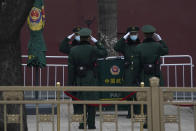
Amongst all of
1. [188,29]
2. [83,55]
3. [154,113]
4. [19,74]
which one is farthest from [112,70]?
[188,29]

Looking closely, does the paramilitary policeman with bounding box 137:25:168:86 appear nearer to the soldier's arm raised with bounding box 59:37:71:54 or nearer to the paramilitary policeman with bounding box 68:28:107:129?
the paramilitary policeman with bounding box 68:28:107:129

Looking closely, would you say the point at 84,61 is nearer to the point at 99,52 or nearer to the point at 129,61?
the point at 99,52

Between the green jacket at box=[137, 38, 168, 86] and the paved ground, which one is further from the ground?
the green jacket at box=[137, 38, 168, 86]

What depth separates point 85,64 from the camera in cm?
1007

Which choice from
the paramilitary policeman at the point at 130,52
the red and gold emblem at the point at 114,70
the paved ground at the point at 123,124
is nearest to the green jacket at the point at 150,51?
the paramilitary policeman at the point at 130,52

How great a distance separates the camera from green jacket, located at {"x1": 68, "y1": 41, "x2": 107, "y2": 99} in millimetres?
10047

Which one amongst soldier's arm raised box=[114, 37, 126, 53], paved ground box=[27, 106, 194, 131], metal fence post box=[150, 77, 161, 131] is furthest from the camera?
soldier's arm raised box=[114, 37, 126, 53]

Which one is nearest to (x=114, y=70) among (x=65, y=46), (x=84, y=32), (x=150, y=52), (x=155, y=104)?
(x=65, y=46)

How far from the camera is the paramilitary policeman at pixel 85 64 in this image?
1005cm

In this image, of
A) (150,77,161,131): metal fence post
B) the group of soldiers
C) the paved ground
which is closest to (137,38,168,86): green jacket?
the group of soldiers

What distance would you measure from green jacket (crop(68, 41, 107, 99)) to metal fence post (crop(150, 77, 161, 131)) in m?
3.32

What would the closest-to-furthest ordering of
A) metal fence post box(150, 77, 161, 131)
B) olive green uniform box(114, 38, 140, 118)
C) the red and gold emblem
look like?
metal fence post box(150, 77, 161, 131), olive green uniform box(114, 38, 140, 118), the red and gold emblem

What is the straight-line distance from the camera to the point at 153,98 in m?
6.89

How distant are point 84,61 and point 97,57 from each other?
260mm
